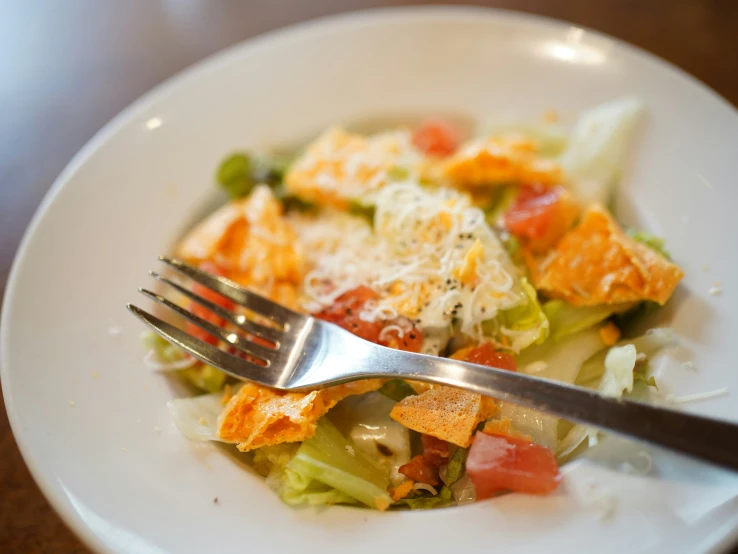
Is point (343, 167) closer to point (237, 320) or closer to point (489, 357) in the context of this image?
point (237, 320)

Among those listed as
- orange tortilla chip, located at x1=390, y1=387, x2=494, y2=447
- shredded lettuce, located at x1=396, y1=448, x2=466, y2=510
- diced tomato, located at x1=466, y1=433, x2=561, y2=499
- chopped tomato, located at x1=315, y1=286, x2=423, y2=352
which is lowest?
shredded lettuce, located at x1=396, y1=448, x2=466, y2=510

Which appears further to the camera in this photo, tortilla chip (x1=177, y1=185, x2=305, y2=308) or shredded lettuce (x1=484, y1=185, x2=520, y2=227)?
shredded lettuce (x1=484, y1=185, x2=520, y2=227)

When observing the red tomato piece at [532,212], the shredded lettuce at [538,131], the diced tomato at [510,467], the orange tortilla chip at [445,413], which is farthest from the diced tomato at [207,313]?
the shredded lettuce at [538,131]

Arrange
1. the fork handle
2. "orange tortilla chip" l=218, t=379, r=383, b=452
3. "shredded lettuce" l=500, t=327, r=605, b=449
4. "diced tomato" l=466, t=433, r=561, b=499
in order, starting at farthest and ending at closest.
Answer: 1. "shredded lettuce" l=500, t=327, r=605, b=449
2. "orange tortilla chip" l=218, t=379, r=383, b=452
3. "diced tomato" l=466, t=433, r=561, b=499
4. the fork handle

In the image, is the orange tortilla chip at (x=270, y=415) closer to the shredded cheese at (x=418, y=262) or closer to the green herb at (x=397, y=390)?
the green herb at (x=397, y=390)

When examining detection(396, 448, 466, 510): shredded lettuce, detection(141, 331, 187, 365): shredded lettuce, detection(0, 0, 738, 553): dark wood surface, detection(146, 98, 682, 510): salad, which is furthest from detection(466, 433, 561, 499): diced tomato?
detection(0, 0, 738, 553): dark wood surface

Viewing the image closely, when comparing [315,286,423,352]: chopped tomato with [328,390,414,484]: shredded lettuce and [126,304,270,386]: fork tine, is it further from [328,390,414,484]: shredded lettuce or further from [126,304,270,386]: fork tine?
[126,304,270,386]: fork tine

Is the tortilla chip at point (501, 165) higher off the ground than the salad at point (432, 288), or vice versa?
the tortilla chip at point (501, 165)

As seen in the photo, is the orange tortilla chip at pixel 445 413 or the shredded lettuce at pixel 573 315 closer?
the orange tortilla chip at pixel 445 413
